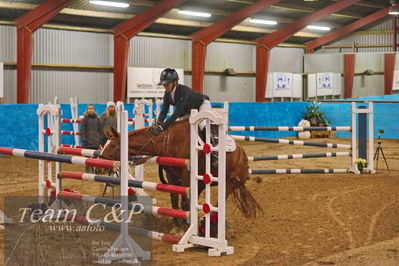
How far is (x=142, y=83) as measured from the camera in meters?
22.8

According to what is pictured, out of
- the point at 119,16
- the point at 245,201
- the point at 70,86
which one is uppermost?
the point at 119,16

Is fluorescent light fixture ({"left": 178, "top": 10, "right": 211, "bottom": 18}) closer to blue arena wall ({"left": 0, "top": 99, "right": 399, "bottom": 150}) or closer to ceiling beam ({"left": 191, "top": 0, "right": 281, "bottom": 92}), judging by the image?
ceiling beam ({"left": 191, "top": 0, "right": 281, "bottom": 92})

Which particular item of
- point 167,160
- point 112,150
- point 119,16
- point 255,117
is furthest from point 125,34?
point 167,160

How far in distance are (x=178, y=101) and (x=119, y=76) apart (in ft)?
50.5

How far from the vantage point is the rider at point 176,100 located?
21.2 feet

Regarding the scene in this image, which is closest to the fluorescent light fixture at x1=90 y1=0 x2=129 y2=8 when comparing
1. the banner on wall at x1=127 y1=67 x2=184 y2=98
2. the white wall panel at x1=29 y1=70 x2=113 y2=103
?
the banner on wall at x1=127 y1=67 x2=184 y2=98

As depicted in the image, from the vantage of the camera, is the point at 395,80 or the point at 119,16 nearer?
the point at 119,16

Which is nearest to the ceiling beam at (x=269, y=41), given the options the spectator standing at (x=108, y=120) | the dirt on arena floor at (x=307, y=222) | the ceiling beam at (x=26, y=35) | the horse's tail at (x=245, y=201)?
the ceiling beam at (x=26, y=35)

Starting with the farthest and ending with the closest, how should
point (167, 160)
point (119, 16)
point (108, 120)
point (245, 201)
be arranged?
point (119, 16), point (108, 120), point (245, 201), point (167, 160)

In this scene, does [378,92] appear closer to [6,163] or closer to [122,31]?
[122,31]

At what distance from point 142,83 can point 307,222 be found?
16.1 metres

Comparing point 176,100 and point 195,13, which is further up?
point 195,13

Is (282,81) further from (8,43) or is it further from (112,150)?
(112,150)

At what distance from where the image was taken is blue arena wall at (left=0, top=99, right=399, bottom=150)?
53.4 feet
